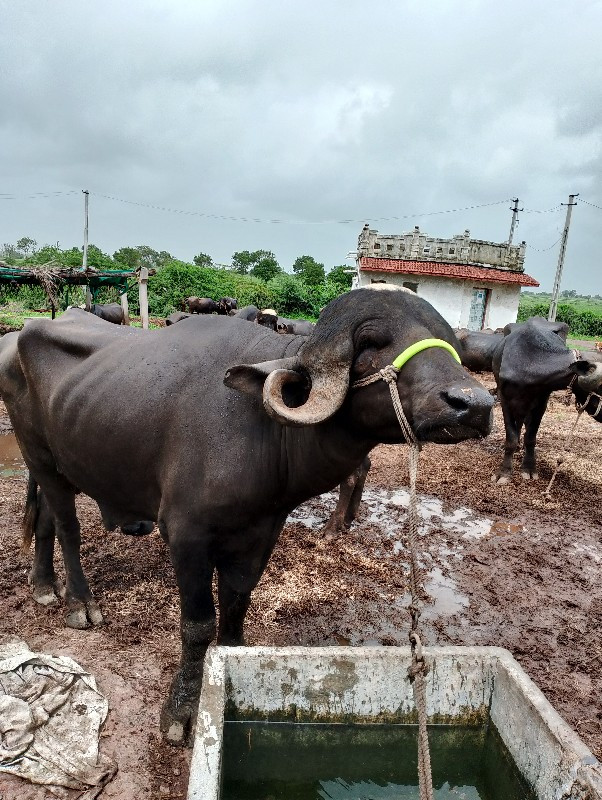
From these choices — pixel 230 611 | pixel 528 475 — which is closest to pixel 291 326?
pixel 528 475

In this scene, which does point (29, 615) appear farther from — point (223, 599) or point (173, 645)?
point (223, 599)

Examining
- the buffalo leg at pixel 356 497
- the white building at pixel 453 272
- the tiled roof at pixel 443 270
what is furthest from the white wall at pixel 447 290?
the buffalo leg at pixel 356 497

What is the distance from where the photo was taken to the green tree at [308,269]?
45.6 metres

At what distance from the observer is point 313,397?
228 cm

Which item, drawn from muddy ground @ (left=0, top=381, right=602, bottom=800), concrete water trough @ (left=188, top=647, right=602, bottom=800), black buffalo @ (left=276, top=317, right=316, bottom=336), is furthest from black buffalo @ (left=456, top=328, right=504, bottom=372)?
concrete water trough @ (left=188, top=647, right=602, bottom=800)

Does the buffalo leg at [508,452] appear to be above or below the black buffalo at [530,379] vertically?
below

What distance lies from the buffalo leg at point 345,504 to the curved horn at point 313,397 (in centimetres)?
339

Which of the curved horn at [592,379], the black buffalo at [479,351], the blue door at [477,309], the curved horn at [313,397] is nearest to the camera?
the curved horn at [313,397]

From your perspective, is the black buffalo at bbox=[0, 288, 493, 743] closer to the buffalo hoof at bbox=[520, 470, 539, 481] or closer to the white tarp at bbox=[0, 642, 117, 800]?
the white tarp at bbox=[0, 642, 117, 800]

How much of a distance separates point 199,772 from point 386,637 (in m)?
2.28

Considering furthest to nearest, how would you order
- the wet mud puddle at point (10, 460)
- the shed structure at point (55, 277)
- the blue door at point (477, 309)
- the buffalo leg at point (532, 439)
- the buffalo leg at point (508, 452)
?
the blue door at point (477, 309), the shed structure at point (55, 277), the buffalo leg at point (532, 439), the buffalo leg at point (508, 452), the wet mud puddle at point (10, 460)

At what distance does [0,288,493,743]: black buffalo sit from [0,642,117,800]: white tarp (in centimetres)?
37

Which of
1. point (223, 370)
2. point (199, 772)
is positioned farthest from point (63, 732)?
point (223, 370)

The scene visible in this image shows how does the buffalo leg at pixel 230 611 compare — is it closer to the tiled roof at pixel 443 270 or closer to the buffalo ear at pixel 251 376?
the buffalo ear at pixel 251 376
